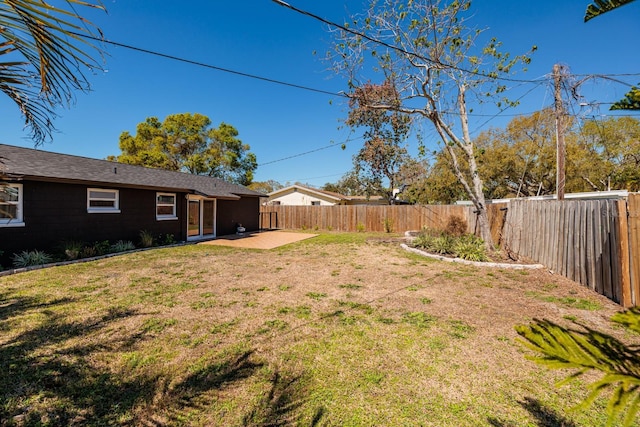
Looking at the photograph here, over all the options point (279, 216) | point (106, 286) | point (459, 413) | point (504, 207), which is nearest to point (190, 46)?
point (106, 286)

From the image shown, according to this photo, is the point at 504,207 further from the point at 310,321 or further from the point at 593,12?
the point at 593,12

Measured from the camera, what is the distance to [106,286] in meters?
6.09

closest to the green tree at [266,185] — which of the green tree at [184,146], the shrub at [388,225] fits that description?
the green tree at [184,146]

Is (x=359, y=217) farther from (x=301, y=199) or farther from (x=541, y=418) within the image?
(x=541, y=418)

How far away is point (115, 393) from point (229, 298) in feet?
8.77

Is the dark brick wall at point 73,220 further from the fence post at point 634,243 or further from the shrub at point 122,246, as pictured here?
the fence post at point 634,243

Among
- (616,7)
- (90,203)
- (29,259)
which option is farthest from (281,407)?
(90,203)

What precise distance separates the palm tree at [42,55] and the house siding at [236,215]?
14.4m

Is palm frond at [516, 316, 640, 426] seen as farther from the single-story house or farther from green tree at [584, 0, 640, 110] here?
the single-story house

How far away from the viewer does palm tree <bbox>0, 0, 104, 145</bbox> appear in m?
1.31

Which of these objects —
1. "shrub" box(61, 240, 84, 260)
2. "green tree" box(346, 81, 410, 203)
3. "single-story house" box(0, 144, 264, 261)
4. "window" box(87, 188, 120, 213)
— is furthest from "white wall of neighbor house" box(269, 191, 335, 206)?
"shrub" box(61, 240, 84, 260)

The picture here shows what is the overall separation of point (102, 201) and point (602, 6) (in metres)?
12.8

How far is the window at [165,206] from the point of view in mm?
12430

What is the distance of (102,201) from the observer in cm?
1038
